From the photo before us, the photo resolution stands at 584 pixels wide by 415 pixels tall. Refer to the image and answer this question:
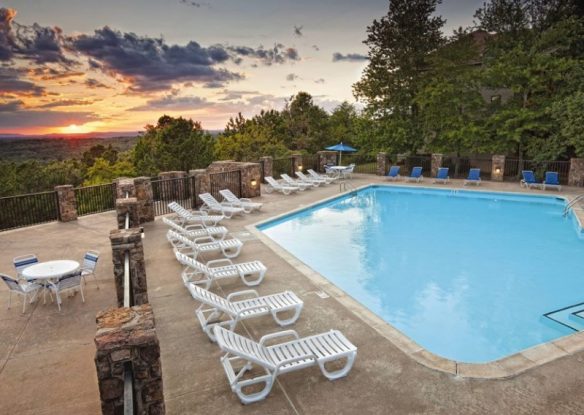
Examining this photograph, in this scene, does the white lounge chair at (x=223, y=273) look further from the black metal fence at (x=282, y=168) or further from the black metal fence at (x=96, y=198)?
the black metal fence at (x=282, y=168)

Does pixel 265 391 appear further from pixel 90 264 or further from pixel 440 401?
pixel 90 264

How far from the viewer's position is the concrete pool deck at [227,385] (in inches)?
162

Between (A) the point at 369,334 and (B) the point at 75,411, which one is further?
(A) the point at 369,334

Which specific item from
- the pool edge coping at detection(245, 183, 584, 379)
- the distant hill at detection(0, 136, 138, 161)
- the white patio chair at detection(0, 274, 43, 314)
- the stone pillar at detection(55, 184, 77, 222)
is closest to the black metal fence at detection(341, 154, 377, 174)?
the stone pillar at detection(55, 184, 77, 222)

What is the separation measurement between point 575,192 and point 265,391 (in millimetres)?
18207

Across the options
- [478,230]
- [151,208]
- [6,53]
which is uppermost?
[6,53]

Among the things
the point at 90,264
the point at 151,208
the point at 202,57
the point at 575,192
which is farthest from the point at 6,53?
the point at 575,192

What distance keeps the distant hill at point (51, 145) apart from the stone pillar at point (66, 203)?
27.7 m

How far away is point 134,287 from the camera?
5824mm

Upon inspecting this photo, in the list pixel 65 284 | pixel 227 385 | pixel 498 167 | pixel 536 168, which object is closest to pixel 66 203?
pixel 65 284

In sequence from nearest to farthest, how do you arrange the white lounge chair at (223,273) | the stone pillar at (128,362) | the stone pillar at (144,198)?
the stone pillar at (128,362) → the white lounge chair at (223,273) → the stone pillar at (144,198)

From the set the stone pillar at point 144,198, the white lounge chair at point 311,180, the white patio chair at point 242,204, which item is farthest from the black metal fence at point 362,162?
the stone pillar at point 144,198

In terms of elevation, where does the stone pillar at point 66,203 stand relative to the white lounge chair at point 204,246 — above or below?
above

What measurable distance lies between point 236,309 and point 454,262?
269 inches
